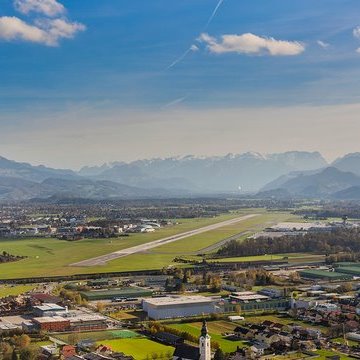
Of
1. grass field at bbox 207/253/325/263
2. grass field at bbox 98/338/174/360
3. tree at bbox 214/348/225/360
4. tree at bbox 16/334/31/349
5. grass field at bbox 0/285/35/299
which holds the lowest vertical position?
grass field at bbox 98/338/174/360

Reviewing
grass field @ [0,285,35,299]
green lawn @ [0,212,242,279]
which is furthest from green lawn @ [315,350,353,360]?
Answer: green lawn @ [0,212,242,279]

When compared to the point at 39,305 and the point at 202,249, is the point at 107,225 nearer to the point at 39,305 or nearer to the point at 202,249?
the point at 202,249

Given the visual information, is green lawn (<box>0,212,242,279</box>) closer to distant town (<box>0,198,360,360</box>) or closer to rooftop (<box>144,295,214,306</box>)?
distant town (<box>0,198,360,360</box>)

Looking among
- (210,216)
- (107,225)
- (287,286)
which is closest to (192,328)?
(287,286)

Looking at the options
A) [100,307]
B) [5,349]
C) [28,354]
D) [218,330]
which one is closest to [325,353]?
[218,330]

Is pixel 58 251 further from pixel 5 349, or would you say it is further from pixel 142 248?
pixel 5 349

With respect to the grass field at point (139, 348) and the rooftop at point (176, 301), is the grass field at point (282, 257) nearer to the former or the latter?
the rooftop at point (176, 301)

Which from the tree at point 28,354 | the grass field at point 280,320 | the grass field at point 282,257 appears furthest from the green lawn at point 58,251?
the tree at point 28,354
